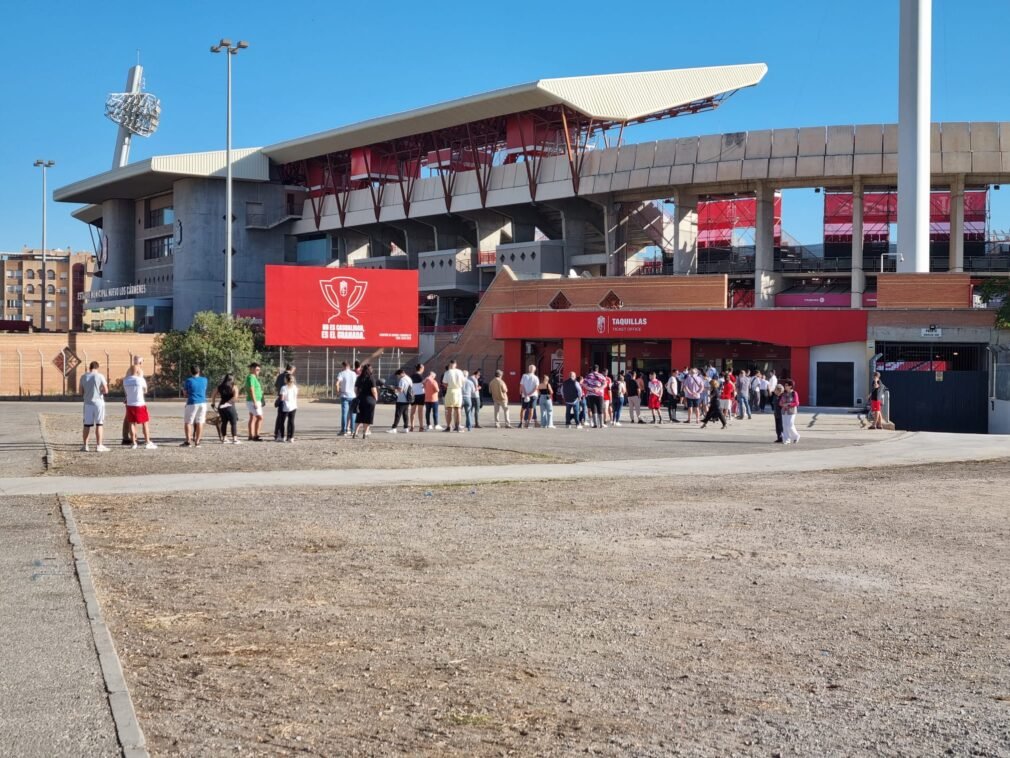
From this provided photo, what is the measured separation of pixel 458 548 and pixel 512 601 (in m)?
2.37

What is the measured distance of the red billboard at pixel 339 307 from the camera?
42250 mm

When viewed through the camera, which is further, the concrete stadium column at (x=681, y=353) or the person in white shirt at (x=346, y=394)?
the concrete stadium column at (x=681, y=353)

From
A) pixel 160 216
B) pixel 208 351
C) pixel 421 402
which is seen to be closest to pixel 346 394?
pixel 421 402

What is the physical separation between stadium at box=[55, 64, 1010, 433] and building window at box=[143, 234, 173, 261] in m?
0.54

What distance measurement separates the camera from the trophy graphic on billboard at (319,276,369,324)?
142 feet

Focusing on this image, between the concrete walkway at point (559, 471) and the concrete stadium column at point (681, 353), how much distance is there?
75.7 ft

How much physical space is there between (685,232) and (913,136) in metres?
15.8

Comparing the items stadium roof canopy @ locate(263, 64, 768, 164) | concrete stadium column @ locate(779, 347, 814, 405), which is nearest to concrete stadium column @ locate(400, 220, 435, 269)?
stadium roof canopy @ locate(263, 64, 768, 164)

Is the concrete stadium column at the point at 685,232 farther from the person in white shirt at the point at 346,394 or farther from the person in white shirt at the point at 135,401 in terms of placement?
the person in white shirt at the point at 135,401

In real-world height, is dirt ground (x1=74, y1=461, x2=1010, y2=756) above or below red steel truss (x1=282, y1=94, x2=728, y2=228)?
below

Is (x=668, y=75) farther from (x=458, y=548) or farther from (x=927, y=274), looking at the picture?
(x=458, y=548)

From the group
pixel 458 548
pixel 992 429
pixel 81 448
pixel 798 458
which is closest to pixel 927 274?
pixel 992 429

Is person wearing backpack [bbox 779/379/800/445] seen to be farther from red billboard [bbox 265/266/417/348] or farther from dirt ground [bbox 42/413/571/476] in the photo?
red billboard [bbox 265/266/417/348]

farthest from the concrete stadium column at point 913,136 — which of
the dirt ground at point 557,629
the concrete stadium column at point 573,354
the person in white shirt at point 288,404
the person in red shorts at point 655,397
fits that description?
the dirt ground at point 557,629
